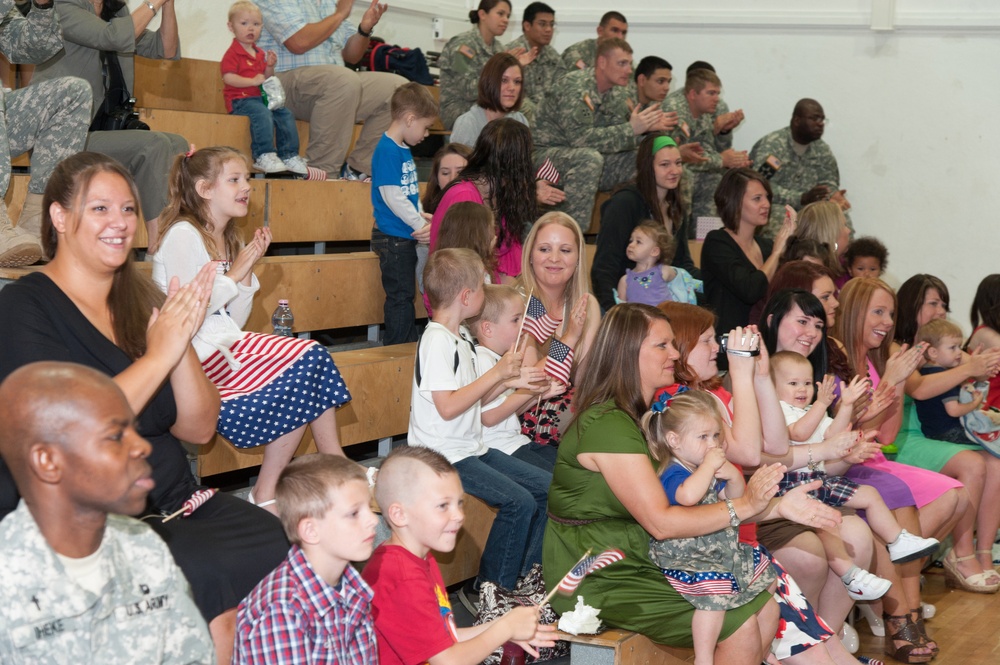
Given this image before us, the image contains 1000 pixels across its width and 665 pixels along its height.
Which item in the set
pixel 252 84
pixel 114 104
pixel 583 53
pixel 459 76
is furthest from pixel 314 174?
pixel 583 53

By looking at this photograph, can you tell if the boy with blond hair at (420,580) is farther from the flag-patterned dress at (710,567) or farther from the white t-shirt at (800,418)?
the white t-shirt at (800,418)

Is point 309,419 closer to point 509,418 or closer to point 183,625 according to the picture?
point 509,418

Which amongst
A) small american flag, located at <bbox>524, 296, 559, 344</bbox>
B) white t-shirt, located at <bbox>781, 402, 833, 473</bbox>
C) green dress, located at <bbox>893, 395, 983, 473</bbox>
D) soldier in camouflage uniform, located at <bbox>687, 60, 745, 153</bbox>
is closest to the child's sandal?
green dress, located at <bbox>893, 395, 983, 473</bbox>

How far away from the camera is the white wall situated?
6945mm

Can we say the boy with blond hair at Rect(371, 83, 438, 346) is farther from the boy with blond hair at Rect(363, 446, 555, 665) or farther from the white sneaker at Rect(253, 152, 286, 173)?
the boy with blond hair at Rect(363, 446, 555, 665)

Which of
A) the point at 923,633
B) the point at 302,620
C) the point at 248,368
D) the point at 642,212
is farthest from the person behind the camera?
the point at 642,212

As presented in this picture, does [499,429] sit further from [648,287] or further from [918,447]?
[918,447]

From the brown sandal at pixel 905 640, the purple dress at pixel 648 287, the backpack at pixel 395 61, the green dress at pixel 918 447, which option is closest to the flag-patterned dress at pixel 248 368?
the purple dress at pixel 648 287

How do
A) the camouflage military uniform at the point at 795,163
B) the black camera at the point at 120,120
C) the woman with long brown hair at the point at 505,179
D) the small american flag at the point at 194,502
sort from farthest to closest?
the camouflage military uniform at the point at 795,163
the woman with long brown hair at the point at 505,179
the black camera at the point at 120,120
the small american flag at the point at 194,502

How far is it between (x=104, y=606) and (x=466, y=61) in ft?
17.0

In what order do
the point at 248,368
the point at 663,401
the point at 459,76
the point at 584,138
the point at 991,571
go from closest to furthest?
1. the point at 663,401
2. the point at 248,368
3. the point at 991,571
4. the point at 584,138
5. the point at 459,76

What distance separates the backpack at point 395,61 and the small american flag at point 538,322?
3035 mm

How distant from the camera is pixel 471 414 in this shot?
3.38 m

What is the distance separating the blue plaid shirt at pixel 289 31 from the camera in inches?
222
